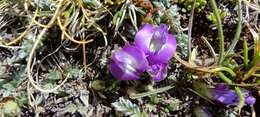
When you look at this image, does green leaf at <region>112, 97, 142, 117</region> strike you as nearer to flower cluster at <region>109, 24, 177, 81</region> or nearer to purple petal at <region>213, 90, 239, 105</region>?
flower cluster at <region>109, 24, 177, 81</region>

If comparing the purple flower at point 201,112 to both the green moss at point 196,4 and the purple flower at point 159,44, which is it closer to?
the purple flower at point 159,44

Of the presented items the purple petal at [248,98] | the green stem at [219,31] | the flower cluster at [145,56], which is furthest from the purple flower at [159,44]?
the purple petal at [248,98]

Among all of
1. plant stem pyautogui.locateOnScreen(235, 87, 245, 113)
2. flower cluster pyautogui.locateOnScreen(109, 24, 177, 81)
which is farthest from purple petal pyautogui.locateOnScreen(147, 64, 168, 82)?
plant stem pyautogui.locateOnScreen(235, 87, 245, 113)

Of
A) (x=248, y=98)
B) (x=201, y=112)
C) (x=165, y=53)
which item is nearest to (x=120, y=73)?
(x=165, y=53)

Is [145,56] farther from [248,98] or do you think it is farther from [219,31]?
[248,98]

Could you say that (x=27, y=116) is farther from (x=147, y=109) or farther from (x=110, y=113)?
(x=147, y=109)

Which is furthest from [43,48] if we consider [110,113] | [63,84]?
[110,113]
